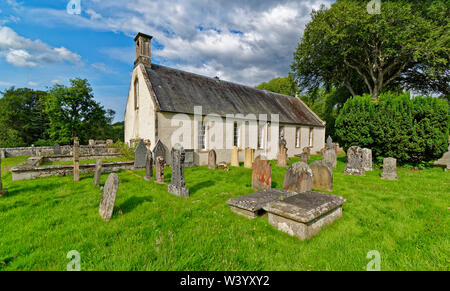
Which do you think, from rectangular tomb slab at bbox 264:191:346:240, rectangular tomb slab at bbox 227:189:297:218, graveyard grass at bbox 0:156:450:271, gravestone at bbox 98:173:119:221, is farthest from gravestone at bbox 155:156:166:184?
rectangular tomb slab at bbox 264:191:346:240

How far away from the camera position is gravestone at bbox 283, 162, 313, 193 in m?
5.53

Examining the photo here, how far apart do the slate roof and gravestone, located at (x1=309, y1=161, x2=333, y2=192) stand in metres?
8.70

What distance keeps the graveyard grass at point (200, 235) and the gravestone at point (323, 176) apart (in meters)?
0.78

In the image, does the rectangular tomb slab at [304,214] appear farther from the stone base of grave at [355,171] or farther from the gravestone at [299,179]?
the stone base of grave at [355,171]

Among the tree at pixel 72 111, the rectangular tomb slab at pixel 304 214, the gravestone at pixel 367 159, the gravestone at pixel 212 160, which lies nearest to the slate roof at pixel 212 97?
the gravestone at pixel 212 160

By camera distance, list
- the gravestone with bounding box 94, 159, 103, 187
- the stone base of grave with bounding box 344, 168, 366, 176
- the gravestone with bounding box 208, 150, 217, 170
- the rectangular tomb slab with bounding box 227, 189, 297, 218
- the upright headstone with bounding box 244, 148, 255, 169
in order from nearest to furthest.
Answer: the rectangular tomb slab with bounding box 227, 189, 297, 218, the gravestone with bounding box 94, 159, 103, 187, the stone base of grave with bounding box 344, 168, 366, 176, the gravestone with bounding box 208, 150, 217, 170, the upright headstone with bounding box 244, 148, 255, 169

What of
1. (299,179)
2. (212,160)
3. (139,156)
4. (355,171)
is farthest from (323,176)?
(139,156)

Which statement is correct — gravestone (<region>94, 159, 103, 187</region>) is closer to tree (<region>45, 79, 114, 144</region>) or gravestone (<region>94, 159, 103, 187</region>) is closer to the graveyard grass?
the graveyard grass

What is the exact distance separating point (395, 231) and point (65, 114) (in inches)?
1297

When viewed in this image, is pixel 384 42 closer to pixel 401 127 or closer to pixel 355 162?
pixel 401 127

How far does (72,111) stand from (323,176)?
3124 cm

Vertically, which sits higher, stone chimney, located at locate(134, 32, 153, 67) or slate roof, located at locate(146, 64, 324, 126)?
stone chimney, located at locate(134, 32, 153, 67)

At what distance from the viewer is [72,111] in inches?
994

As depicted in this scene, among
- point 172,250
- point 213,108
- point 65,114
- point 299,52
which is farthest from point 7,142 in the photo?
point 299,52
